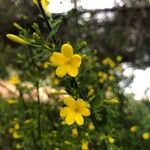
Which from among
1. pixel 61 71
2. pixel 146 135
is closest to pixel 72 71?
pixel 61 71

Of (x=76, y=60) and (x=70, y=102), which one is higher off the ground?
(x=76, y=60)

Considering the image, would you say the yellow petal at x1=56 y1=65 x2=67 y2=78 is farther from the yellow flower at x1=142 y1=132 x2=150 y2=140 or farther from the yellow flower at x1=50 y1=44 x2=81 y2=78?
the yellow flower at x1=142 y1=132 x2=150 y2=140

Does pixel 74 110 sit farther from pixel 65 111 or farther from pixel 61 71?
pixel 61 71

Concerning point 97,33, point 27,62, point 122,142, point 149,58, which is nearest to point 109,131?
point 27,62

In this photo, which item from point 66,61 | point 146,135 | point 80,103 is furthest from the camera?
point 146,135

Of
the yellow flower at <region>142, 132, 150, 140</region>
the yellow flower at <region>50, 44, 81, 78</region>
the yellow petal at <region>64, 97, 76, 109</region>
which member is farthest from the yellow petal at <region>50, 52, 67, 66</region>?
the yellow flower at <region>142, 132, 150, 140</region>

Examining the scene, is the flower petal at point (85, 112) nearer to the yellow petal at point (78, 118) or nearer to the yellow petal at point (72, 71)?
the yellow petal at point (78, 118)
